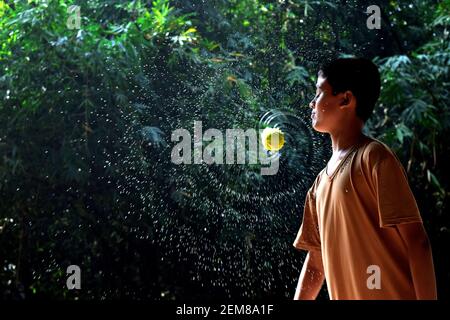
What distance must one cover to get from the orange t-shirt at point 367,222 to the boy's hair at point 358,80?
10 cm

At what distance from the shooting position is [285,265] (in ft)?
10.2

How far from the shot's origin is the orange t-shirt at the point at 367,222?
1.06 m

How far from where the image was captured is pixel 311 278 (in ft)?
4.20

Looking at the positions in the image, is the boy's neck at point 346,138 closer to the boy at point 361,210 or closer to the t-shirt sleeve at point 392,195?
the boy at point 361,210

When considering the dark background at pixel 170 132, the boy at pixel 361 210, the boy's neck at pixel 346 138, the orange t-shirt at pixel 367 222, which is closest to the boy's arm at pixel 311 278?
the boy at pixel 361 210

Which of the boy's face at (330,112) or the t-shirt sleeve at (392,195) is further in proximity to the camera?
the boy's face at (330,112)

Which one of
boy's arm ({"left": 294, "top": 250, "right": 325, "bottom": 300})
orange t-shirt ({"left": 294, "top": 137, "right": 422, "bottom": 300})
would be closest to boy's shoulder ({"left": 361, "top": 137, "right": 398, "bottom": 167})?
orange t-shirt ({"left": 294, "top": 137, "right": 422, "bottom": 300})

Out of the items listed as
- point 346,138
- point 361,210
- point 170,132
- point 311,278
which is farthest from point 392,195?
point 170,132

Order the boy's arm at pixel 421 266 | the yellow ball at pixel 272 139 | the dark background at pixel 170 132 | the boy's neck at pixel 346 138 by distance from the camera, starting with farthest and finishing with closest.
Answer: the yellow ball at pixel 272 139, the dark background at pixel 170 132, the boy's neck at pixel 346 138, the boy's arm at pixel 421 266

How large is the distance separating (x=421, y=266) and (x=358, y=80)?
0.39 metres

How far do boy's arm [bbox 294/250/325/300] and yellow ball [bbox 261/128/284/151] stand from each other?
1.68 metres

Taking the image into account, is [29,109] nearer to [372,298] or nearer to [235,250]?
[235,250]

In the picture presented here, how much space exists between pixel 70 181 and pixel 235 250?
0.80m

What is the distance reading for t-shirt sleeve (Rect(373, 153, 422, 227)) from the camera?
1.04 m
